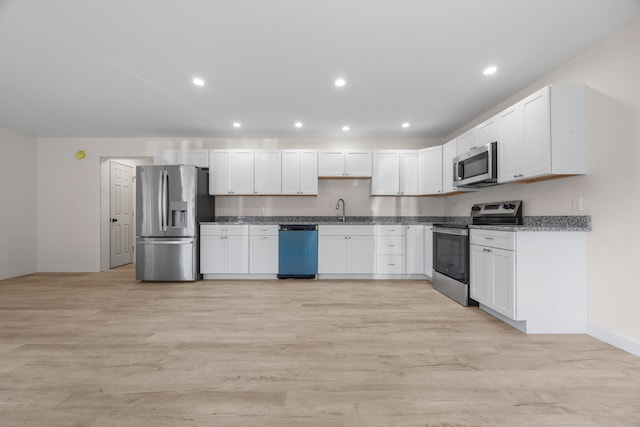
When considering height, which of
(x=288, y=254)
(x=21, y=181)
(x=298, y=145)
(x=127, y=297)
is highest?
(x=298, y=145)

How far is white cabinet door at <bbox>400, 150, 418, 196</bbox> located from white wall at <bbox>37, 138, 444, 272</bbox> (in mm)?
363

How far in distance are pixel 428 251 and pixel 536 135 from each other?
2.45 metres

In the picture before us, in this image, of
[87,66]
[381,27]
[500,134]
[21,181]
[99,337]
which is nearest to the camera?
[381,27]

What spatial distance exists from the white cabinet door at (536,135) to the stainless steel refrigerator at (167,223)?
4.45m

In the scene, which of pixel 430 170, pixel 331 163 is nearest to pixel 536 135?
pixel 430 170

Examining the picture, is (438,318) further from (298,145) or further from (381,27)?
(298,145)

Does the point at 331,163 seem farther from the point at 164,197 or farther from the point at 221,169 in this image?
the point at 164,197

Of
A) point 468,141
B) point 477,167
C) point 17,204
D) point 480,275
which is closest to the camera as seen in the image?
point 480,275

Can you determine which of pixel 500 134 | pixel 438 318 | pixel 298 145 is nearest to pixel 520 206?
pixel 500 134

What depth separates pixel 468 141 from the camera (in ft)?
13.2

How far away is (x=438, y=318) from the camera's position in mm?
3080

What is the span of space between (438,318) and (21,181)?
23.5 feet

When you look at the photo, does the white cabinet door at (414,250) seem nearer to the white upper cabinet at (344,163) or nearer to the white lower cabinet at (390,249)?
the white lower cabinet at (390,249)

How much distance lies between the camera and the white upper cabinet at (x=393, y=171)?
5320 mm
